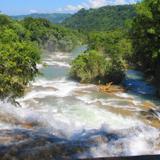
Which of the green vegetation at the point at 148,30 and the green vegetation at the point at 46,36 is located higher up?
the green vegetation at the point at 148,30

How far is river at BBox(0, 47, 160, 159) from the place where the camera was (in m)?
14.7

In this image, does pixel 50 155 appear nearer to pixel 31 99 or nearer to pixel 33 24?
pixel 31 99

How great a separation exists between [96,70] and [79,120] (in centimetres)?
2229

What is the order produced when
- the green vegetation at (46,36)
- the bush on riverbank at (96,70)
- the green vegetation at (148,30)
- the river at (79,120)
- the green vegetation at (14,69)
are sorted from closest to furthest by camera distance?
1. the river at (79,120)
2. the green vegetation at (14,69)
3. the green vegetation at (148,30)
4. the bush on riverbank at (96,70)
5. the green vegetation at (46,36)

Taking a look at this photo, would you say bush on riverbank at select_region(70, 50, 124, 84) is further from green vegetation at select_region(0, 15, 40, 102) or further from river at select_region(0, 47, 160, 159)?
green vegetation at select_region(0, 15, 40, 102)

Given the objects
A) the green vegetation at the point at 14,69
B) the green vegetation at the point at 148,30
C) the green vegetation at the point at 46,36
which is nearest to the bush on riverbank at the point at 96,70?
the green vegetation at the point at 148,30

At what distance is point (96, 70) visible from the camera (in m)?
56.2

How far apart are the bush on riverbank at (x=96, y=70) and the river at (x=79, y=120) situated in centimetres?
168

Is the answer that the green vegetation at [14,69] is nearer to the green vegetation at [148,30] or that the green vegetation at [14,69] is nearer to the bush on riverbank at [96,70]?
the green vegetation at [148,30]

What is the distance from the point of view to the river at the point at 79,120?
1467 centimetres

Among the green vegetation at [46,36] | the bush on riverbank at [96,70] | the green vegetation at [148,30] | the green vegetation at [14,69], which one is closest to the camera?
the green vegetation at [14,69]

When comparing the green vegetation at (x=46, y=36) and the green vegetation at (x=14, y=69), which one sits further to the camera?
the green vegetation at (x=46, y=36)

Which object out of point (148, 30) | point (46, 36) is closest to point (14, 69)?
point (148, 30)

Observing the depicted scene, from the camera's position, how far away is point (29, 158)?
12.3m
